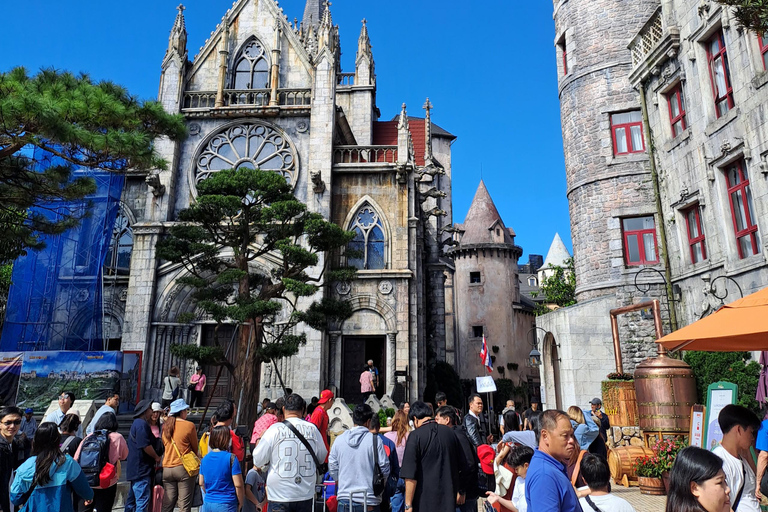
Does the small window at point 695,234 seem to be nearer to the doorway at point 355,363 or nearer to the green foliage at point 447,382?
the doorway at point 355,363

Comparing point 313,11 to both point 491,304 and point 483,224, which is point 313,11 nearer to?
point 483,224

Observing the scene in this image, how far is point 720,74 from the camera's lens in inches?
542

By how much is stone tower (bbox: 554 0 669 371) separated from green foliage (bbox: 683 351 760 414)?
2.72 meters

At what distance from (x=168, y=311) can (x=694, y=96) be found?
18.7 meters

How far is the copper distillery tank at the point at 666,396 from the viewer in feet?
37.1

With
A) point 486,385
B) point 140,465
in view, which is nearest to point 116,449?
point 140,465

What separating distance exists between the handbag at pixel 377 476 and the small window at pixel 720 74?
42.4 feet

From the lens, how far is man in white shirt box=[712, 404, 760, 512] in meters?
3.93

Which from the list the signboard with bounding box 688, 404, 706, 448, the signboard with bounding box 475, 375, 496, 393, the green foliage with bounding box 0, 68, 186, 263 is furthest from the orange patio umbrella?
the green foliage with bounding box 0, 68, 186, 263

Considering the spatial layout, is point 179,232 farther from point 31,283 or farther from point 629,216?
point 629,216

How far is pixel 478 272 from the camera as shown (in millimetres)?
43156

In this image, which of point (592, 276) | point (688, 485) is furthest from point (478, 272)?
point (688, 485)

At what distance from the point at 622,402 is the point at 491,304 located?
2770 centimetres

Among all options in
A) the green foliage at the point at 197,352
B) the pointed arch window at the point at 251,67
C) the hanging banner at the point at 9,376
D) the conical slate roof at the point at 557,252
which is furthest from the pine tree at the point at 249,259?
the conical slate roof at the point at 557,252
